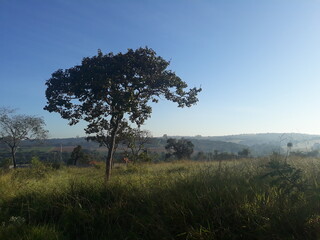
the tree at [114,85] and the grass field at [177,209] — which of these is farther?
the tree at [114,85]

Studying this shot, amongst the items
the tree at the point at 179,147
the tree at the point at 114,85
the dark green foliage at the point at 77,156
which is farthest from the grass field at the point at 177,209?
the tree at the point at 179,147

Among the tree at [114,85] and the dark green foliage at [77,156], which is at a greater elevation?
the tree at [114,85]

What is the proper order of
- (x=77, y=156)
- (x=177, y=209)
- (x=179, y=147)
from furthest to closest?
(x=179, y=147) → (x=77, y=156) → (x=177, y=209)

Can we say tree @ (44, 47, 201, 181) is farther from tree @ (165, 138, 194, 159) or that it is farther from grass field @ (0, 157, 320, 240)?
tree @ (165, 138, 194, 159)

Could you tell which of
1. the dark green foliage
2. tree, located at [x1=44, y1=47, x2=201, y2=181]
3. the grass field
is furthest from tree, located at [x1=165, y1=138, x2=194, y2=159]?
the grass field

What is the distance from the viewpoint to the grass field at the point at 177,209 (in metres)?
3.04

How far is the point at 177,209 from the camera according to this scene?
3.56m

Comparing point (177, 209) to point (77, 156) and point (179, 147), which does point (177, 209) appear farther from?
point (179, 147)

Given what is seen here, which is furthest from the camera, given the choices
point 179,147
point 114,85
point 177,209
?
point 179,147

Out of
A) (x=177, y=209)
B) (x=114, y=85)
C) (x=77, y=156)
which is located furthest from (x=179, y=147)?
(x=177, y=209)

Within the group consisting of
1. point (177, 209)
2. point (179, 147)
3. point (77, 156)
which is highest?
point (177, 209)

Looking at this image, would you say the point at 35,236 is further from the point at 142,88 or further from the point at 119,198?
the point at 142,88

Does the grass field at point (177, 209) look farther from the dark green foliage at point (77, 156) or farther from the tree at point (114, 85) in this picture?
the dark green foliage at point (77, 156)

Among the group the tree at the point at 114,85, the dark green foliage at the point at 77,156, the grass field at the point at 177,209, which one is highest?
the tree at the point at 114,85
